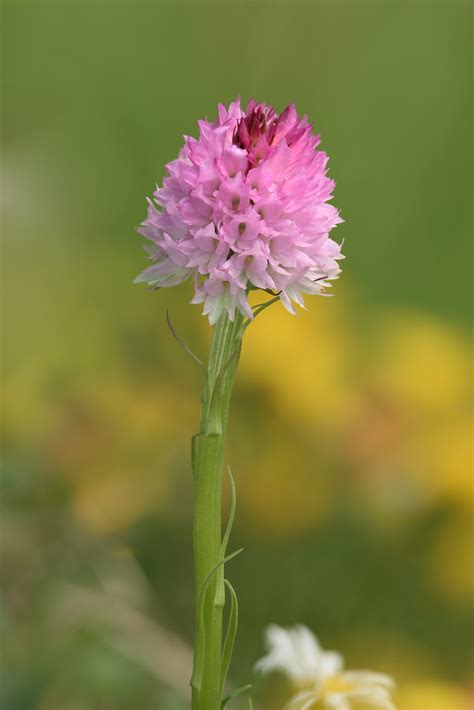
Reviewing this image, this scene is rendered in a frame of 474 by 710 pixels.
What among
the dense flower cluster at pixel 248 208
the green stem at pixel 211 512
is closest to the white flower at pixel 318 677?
the green stem at pixel 211 512

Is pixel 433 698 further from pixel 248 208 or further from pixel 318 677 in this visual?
pixel 248 208

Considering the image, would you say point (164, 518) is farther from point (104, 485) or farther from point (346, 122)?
point (346, 122)

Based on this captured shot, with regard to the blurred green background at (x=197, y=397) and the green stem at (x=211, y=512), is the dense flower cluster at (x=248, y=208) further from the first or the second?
the blurred green background at (x=197, y=397)

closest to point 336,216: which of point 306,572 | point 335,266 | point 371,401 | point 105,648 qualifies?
point 335,266

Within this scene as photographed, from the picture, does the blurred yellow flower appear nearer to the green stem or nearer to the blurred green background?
the blurred green background

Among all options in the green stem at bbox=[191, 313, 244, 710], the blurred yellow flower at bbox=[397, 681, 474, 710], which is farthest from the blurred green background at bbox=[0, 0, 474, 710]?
the green stem at bbox=[191, 313, 244, 710]

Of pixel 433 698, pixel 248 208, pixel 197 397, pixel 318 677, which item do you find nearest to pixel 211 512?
pixel 248 208
